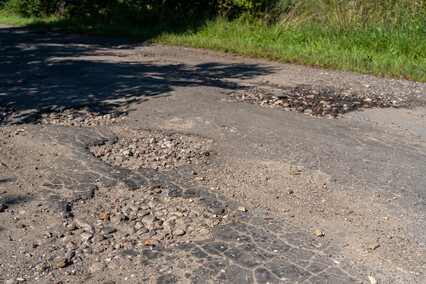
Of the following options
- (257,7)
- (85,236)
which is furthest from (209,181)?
(257,7)

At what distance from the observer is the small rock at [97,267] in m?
2.47

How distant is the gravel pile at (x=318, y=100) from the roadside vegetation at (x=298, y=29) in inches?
69.6

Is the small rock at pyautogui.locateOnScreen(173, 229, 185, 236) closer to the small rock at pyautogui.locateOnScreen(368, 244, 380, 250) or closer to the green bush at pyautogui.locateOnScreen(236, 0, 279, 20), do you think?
the small rock at pyautogui.locateOnScreen(368, 244, 380, 250)

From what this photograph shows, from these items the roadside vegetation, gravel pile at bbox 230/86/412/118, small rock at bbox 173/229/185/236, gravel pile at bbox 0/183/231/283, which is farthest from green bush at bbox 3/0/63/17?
small rock at bbox 173/229/185/236

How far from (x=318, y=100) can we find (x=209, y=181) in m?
2.93

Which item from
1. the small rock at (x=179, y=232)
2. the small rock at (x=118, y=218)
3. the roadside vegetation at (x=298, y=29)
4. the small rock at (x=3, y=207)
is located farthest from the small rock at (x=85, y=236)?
the roadside vegetation at (x=298, y=29)

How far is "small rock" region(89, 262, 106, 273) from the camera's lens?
2467mm

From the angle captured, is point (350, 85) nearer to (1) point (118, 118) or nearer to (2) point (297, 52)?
(2) point (297, 52)

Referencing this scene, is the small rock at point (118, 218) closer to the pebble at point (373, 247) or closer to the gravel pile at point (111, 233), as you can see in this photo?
the gravel pile at point (111, 233)

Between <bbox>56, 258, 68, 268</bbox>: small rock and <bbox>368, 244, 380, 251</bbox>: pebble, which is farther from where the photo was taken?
<bbox>368, 244, 380, 251</bbox>: pebble

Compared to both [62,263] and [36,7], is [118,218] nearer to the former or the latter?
[62,263]

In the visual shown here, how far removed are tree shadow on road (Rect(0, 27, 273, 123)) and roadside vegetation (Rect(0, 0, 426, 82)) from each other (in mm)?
1680

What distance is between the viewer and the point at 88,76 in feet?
22.2

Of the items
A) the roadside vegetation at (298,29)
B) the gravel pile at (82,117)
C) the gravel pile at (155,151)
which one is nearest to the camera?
the gravel pile at (155,151)
